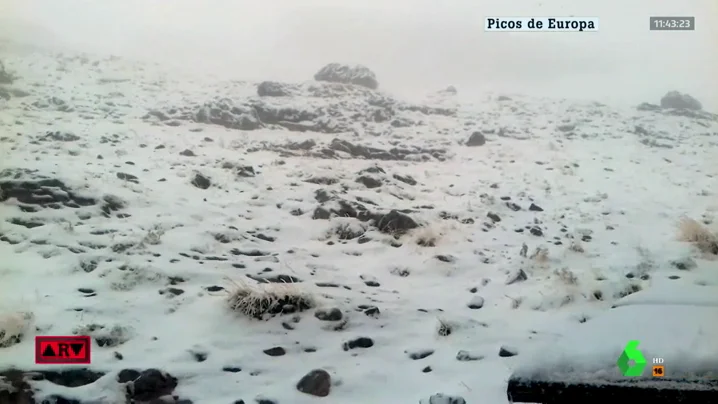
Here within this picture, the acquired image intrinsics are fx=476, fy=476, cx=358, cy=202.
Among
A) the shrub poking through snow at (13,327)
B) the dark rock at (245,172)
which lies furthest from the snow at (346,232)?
the dark rock at (245,172)

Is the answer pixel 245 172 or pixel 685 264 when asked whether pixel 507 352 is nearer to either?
pixel 685 264

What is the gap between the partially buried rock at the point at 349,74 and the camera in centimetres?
430

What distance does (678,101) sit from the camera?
439 centimetres

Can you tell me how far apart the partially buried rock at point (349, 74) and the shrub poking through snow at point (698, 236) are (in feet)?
9.85

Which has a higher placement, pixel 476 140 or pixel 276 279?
pixel 476 140

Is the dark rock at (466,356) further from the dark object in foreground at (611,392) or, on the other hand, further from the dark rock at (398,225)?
the dark rock at (398,225)

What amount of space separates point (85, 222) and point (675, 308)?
4.75 meters

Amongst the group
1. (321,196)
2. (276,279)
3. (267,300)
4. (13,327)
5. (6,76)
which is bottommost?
(13,327)

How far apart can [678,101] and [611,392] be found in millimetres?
2762

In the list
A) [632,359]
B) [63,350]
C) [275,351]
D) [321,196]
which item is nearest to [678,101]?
[632,359]

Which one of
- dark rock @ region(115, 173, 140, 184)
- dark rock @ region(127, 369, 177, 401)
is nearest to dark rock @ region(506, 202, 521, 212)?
dark rock @ region(127, 369, 177, 401)

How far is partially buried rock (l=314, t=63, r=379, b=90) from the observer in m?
4.30

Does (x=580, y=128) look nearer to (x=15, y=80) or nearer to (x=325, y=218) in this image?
(x=325, y=218)

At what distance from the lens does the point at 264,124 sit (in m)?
4.70
